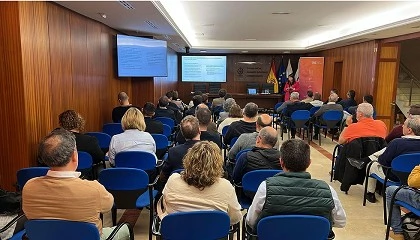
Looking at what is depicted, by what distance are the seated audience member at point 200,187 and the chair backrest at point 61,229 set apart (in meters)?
0.53

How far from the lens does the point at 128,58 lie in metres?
7.59

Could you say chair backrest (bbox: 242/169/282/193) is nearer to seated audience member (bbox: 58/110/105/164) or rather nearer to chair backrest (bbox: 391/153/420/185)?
chair backrest (bbox: 391/153/420/185)

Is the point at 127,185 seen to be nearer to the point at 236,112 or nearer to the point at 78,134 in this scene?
the point at 78,134

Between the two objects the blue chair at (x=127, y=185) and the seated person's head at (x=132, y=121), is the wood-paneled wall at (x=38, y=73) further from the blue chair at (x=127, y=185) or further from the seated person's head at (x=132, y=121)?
the blue chair at (x=127, y=185)

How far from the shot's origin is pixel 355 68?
1017cm

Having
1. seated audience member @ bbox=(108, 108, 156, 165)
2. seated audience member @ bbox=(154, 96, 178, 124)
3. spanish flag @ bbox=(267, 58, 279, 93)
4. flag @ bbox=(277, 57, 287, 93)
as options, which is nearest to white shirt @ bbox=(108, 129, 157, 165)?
seated audience member @ bbox=(108, 108, 156, 165)

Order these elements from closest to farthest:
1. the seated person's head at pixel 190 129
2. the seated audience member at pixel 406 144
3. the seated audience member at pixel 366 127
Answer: the seated person's head at pixel 190 129, the seated audience member at pixel 406 144, the seated audience member at pixel 366 127

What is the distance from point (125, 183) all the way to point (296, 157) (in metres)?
1.66

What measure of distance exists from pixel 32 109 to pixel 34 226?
245 centimetres

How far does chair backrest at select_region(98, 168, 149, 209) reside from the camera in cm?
302

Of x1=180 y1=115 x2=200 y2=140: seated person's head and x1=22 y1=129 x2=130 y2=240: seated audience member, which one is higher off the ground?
x1=180 y1=115 x2=200 y2=140: seated person's head

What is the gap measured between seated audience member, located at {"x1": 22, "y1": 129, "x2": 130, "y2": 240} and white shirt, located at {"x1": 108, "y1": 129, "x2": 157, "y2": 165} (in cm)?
166

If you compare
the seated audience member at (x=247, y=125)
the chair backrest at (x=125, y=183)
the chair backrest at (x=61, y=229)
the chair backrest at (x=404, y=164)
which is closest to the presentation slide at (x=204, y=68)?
the seated audience member at (x=247, y=125)

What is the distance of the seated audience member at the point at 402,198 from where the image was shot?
306 centimetres
